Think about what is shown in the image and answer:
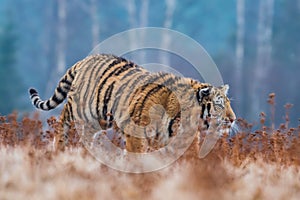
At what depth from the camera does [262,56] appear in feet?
96.7

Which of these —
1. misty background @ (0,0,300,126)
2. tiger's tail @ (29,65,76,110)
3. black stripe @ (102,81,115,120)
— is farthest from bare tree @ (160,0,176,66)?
black stripe @ (102,81,115,120)

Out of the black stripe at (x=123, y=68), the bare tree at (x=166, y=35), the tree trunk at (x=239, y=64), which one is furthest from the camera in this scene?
the tree trunk at (x=239, y=64)

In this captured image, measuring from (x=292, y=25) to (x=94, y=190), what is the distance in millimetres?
25344

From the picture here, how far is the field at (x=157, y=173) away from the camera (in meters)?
4.75

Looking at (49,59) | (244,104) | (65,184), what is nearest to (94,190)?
(65,184)

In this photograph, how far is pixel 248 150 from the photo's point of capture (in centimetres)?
719

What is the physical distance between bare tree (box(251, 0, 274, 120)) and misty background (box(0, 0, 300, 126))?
0.04m

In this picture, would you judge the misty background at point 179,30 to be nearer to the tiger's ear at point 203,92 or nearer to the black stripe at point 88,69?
the black stripe at point 88,69

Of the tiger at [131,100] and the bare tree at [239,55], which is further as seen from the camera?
the bare tree at [239,55]

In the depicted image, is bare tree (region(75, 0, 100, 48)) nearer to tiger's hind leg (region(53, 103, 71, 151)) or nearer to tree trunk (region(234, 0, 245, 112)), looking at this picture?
tree trunk (region(234, 0, 245, 112))

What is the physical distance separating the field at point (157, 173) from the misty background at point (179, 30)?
17291 millimetres

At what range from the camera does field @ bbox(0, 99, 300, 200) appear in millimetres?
4750

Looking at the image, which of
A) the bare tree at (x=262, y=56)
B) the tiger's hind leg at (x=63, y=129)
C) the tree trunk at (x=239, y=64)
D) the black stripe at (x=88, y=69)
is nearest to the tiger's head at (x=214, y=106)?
the black stripe at (x=88, y=69)

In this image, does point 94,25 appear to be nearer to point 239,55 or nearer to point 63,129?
point 239,55
